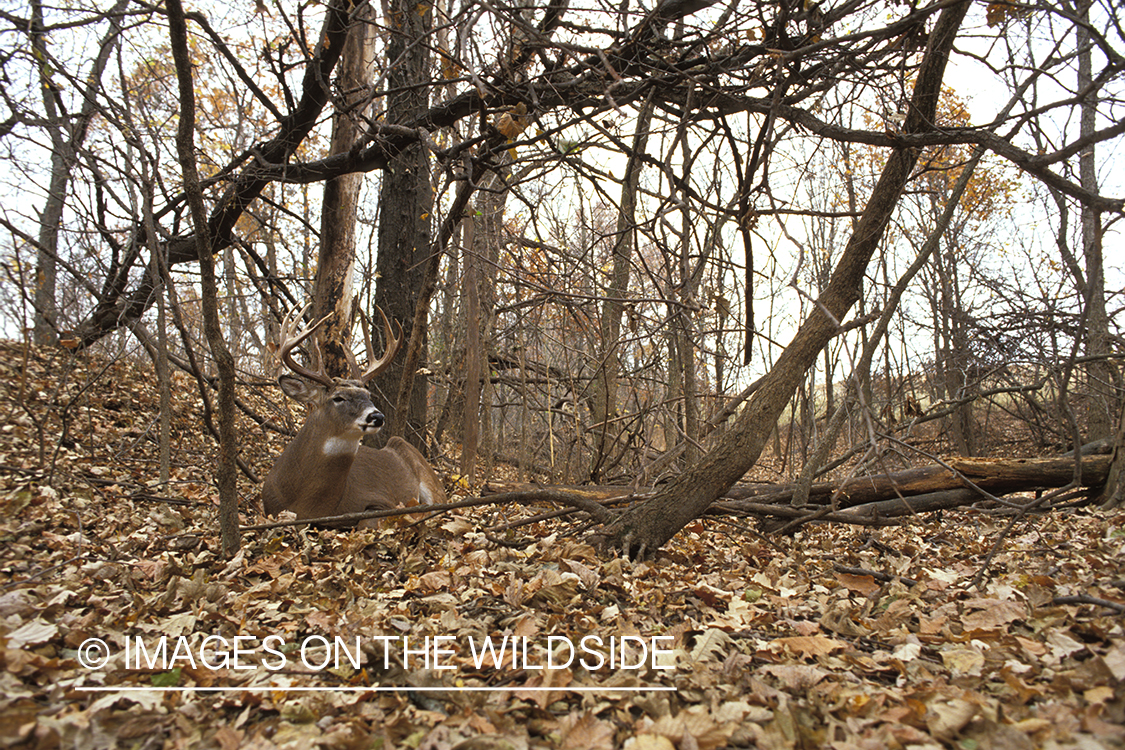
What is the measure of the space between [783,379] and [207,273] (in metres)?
3.17

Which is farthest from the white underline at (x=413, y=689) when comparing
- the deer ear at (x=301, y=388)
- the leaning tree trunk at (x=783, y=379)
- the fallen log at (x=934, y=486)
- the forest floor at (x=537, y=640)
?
the deer ear at (x=301, y=388)

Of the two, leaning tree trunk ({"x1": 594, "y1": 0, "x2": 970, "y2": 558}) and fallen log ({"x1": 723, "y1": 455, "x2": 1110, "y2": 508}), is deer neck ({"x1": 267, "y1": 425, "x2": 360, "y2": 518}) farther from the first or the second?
fallen log ({"x1": 723, "y1": 455, "x2": 1110, "y2": 508})

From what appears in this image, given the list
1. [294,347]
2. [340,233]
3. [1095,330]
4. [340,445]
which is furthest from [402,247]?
[1095,330]

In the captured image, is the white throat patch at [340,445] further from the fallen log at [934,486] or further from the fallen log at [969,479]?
the fallen log at [969,479]

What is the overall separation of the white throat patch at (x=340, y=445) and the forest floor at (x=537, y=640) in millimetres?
752

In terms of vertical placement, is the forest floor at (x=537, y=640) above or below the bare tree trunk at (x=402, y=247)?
below

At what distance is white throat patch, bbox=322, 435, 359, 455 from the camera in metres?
5.20

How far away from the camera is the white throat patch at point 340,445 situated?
17.1 feet

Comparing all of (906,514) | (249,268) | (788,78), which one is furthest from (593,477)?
(249,268)

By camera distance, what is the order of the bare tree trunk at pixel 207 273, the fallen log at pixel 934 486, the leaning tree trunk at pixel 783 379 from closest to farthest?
the bare tree trunk at pixel 207 273
the leaning tree trunk at pixel 783 379
the fallen log at pixel 934 486

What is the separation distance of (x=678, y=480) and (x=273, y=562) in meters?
2.37

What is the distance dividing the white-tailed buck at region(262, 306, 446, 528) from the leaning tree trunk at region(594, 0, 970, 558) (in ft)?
6.48

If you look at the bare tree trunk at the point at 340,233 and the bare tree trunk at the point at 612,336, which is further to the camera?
the bare tree trunk at the point at 340,233

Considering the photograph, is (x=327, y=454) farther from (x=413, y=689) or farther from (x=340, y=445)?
(x=413, y=689)
